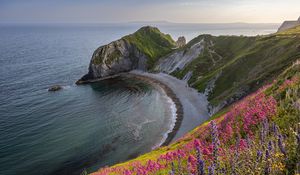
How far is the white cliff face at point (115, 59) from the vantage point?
14000 centimetres

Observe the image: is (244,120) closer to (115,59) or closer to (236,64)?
(236,64)

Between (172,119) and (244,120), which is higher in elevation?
(244,120)

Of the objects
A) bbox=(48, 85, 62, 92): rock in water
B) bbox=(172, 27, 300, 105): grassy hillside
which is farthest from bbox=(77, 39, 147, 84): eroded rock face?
bbox=(172, 27, 300, 105): grassy hillside

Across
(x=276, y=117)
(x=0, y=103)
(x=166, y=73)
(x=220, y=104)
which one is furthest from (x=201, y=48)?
(x=276, y=117)

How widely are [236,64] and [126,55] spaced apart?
78229mm

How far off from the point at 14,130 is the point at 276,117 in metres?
68.0

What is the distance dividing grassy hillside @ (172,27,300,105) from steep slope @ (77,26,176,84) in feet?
95.3

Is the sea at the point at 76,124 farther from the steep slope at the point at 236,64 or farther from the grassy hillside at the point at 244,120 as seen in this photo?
the steep slope at the point at 236,64

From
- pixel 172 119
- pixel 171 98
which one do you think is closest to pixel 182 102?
pixel 171 98

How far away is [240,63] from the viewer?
89.5m

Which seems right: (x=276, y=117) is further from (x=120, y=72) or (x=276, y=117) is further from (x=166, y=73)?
(x=120, y=72)

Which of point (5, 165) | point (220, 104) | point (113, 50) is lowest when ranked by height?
point (5, 165)

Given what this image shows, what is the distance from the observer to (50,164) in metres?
52.5

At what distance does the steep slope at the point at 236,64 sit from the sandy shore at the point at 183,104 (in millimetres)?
3285
